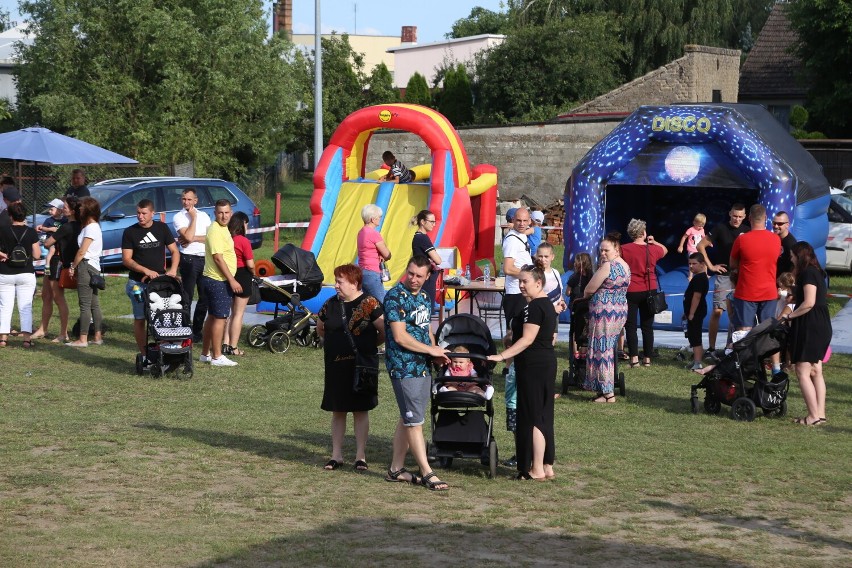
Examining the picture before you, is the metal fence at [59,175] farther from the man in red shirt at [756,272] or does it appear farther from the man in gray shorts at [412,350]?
the man in gray shorts at [412,350]

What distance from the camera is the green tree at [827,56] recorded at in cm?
3703

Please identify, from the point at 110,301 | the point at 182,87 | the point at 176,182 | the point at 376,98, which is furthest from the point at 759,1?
the point at 110,301

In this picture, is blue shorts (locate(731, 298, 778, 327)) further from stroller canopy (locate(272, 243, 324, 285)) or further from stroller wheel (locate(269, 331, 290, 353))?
stroller wheel (locate(269, 331, 290, 353))

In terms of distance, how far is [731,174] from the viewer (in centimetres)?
1662

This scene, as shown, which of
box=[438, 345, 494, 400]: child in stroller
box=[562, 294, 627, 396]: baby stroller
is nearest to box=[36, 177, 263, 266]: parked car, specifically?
box=[562, 294, 627, 396]: baby stroller

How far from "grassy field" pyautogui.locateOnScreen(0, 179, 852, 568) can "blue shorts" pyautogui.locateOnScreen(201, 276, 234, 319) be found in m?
0.85

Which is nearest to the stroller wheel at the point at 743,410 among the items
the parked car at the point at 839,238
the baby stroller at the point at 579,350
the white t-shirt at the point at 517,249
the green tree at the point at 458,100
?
the baby stroller at the point at 579,350

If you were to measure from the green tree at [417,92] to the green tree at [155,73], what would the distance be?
16.5 m

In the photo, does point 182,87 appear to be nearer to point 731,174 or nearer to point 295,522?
point 731,174

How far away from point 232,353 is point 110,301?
5211mm

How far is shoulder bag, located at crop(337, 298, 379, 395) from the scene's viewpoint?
8.76 meters

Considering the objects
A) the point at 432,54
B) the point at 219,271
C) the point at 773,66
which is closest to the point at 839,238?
the point at 219,271

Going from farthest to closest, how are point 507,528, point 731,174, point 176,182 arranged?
1. point 176,182
2. point 731,174
3. point 507,528

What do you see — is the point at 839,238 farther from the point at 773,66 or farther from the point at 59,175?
the point at 773,66
